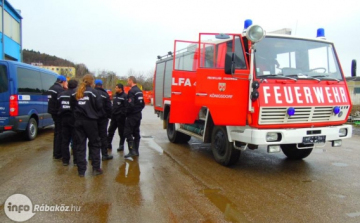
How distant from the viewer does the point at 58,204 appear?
390 centimetres

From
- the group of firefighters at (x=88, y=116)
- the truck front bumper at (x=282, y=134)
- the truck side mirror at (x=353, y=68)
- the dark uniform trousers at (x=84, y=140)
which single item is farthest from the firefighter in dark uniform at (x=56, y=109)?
the truck side mirror at (x=353, y=68)

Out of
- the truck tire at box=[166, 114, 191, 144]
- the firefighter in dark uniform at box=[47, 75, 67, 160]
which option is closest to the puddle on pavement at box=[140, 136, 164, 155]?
the truck tire at box=[166, 114, 191, 144]

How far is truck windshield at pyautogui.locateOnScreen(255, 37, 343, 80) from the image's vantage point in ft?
17.2

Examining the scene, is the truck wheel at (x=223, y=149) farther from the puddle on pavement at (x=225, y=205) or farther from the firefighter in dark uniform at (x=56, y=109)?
the firefighter in dark uniform at (x=56, y=109)

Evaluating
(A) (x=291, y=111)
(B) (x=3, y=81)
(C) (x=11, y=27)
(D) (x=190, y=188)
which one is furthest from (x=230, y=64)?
(C) (x=11, y=27)

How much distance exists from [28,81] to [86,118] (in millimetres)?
5086

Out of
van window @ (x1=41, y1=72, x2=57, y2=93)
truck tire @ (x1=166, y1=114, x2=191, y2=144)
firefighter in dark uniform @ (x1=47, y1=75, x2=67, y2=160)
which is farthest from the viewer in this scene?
van window @ (x1=41, y1=72, x2=57, y2=93)

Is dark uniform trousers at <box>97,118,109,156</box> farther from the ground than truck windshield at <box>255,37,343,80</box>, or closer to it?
closer to it

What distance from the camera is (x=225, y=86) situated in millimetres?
5344

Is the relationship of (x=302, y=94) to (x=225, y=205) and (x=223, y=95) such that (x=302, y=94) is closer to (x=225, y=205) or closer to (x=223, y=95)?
(x=223, y=95)

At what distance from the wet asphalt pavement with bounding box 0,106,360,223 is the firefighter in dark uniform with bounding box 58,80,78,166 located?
364mm

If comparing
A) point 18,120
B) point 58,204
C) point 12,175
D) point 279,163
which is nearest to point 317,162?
point 279,163

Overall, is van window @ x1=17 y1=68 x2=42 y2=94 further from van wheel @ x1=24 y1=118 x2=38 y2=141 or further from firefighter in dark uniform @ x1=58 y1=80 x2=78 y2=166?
firefighter in dark uniform @ x1=58 y1=80 x2=78 y2=166

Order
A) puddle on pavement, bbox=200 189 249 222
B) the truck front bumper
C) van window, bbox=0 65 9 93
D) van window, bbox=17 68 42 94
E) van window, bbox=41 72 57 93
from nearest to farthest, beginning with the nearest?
puddle on pavement, bbox=200 189 249 222
the truck front bumper
van window, bbox=0 65 9 93
van window, bbox=17 68 42 94
van window, bbox=41 72 57 93
